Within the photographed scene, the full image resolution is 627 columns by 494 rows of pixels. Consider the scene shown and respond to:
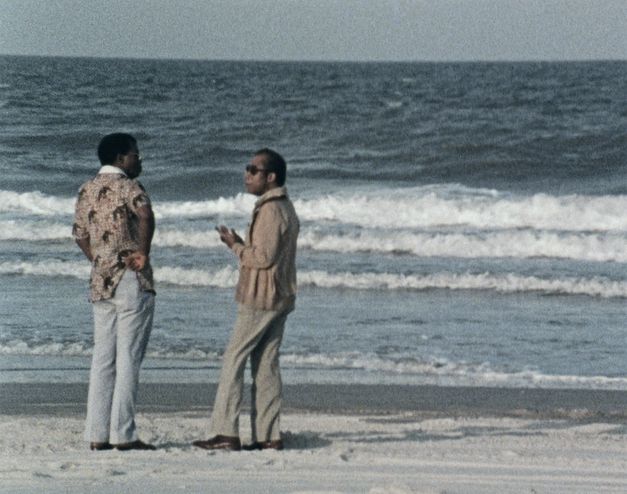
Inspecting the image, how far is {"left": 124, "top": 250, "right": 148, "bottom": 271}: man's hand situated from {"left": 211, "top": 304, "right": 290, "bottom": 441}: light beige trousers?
1.72 feet

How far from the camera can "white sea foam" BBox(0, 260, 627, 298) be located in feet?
45.8

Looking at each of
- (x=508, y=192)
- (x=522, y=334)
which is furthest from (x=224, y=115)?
(x=522, y=334)

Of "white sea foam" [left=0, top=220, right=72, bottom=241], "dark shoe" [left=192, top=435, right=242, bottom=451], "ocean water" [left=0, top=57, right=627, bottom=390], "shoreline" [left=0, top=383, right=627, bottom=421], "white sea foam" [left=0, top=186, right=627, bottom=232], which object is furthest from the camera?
"white sea foam" [left=0, top=186, right=627, bottom=232]

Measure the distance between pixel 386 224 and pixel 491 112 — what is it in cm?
1805

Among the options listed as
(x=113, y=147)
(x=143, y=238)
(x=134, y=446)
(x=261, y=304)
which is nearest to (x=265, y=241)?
(x=261, y=304)

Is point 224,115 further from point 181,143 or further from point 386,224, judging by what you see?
point 386,224

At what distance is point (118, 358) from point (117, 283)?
37cm

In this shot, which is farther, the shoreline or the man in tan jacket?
the shoreline

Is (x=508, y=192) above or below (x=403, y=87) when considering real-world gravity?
below

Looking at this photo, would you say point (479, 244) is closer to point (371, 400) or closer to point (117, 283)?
point (371, 400)

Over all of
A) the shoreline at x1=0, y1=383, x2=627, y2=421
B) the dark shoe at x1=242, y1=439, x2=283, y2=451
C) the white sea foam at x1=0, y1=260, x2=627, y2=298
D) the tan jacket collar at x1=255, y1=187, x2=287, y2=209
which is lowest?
the dark shoe at x1=242, y1=439, x2=283, y2=451

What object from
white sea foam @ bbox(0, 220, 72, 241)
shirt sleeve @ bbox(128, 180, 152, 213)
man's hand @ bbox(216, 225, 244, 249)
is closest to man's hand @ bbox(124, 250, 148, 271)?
shirt sleeve @ bbox(128, 180, 152, 213)

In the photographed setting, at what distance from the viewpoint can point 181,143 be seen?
2942 centimetres

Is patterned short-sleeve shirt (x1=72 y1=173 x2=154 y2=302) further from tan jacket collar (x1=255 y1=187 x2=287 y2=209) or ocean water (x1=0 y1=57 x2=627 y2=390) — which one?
ocean water (x1=0 y1=57 x2=627 y2=390)
